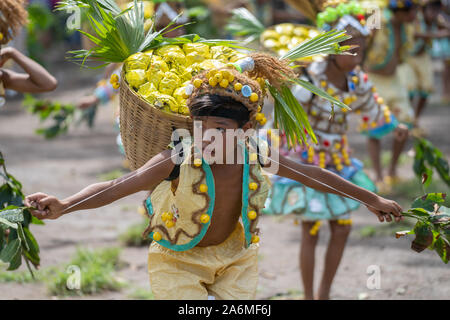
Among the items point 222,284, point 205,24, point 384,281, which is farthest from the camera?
point 205,24

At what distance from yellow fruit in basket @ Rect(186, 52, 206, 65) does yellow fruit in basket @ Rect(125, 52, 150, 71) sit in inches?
7.6

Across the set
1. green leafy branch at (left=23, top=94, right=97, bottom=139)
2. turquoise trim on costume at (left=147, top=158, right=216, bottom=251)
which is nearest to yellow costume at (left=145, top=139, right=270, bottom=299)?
turquoise trim on costume at (left=147, top=158, right=216, bottom=251)

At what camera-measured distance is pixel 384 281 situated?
495 centimetres

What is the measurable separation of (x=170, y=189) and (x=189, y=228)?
207 mm

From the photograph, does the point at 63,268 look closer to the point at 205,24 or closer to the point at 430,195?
the point at 430,195

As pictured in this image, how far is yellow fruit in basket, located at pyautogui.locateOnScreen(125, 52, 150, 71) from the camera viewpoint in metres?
3.25

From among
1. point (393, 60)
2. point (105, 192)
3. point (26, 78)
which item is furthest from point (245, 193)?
point (393, 60)

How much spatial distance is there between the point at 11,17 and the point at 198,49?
1286mm

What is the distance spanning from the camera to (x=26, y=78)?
4164mm

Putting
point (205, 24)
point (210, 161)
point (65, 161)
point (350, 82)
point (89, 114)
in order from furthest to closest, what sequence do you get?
point (205, 24), point (65, 161), point (89, 114), point (350, 82), point (210, 161)

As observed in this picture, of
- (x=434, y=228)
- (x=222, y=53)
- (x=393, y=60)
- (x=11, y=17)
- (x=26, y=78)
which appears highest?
(x=11, y=17)

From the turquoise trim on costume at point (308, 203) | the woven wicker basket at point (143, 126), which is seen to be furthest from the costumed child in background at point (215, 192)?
the turquoise trim on costume at point (308, 203)

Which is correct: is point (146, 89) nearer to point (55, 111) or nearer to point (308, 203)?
point (308, 203)
